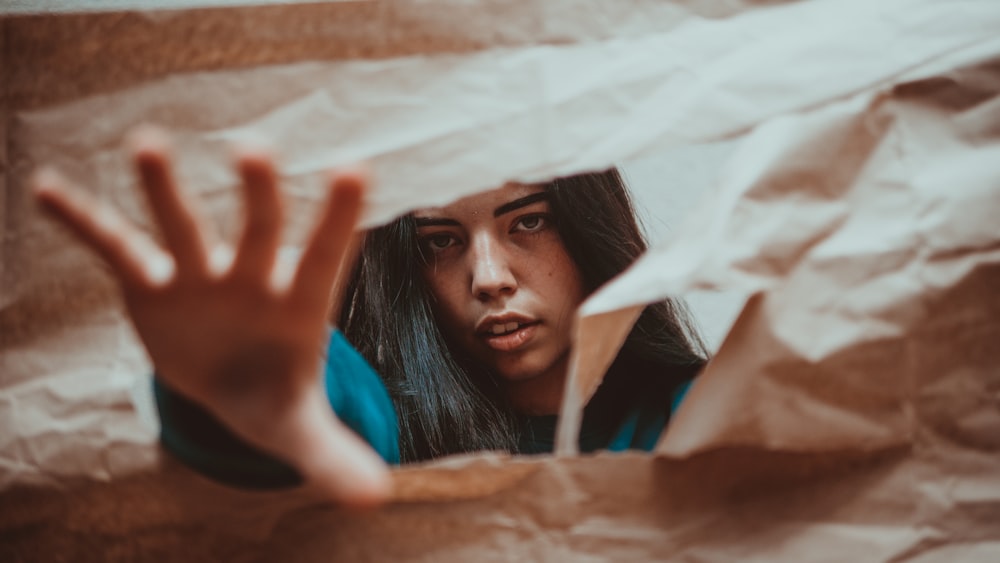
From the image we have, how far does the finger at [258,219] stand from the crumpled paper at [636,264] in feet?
0.32

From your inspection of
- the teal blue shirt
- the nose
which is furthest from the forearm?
the nose

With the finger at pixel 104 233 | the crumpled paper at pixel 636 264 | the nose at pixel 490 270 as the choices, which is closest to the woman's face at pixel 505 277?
the nose at pixel 490 270

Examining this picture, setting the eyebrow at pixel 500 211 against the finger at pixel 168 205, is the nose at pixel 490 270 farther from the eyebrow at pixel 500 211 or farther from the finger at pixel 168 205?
the finger at pixel 168 205

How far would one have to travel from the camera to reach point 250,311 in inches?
9.8

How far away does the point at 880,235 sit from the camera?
0.32m

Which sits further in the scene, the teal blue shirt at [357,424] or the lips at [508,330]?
the lips at [508,330]

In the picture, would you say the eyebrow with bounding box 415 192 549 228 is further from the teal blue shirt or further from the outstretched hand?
the outstretched hand

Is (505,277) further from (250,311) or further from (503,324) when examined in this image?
(250,311)

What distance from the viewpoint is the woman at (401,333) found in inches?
9.8

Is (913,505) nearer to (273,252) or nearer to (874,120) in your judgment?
(874,120)

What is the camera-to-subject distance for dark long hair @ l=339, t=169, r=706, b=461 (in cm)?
58

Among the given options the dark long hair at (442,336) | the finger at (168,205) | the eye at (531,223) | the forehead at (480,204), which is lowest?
the dark long hair at (442,336)

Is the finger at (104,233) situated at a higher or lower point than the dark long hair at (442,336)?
higher

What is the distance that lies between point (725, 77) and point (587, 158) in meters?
0.07
